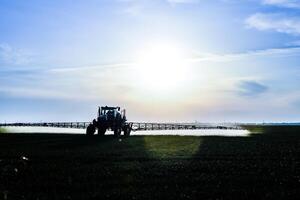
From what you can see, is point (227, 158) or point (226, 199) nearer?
point (226, 199)

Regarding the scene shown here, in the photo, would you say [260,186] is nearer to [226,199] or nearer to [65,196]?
[226,199]

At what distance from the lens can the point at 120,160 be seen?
96.9ft

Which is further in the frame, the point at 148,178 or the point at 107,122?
the point at 107,122

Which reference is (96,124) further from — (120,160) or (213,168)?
(213,168)

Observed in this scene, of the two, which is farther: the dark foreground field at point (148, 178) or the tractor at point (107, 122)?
the tractor at point (107, 122)

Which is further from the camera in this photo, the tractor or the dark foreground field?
the tractor

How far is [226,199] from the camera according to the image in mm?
16297

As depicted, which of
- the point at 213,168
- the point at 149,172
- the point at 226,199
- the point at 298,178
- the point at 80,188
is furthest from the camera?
the point at 213,168

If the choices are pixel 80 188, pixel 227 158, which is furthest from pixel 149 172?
pixel 227 158

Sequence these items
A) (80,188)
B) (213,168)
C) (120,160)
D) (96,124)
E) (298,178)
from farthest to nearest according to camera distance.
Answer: (96,124) → (120,160) → (213,168) → (298,178) → (80,188)

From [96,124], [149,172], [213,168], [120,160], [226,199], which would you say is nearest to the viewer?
[226,199]

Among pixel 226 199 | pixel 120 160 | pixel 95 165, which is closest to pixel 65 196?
pixel 226 199

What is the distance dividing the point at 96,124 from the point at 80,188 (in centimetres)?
4470

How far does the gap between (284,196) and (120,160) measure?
47.1ft
